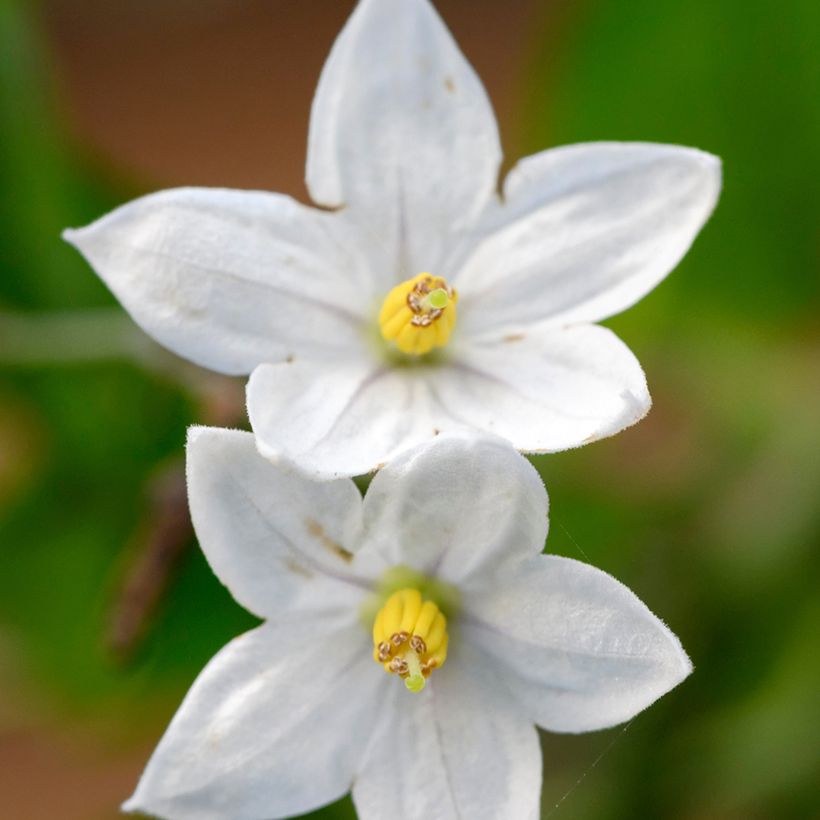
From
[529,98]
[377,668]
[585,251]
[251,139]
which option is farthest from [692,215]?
[251,139]

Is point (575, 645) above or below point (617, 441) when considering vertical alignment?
above

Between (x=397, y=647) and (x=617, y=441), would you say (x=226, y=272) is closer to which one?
(x=397, y=647)

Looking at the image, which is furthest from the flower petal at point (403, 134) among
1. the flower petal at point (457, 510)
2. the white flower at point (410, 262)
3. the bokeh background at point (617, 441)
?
the bokeh background at point (617, 441)

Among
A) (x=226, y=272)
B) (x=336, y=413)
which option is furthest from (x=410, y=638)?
(x=226, y=272)

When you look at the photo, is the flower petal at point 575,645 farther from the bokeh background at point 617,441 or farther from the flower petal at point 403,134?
the bokeh background at point 617,441

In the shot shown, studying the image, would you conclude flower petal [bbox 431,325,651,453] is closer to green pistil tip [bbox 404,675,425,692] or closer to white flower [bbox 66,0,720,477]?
white flower [bbox 66,0,720,477]
